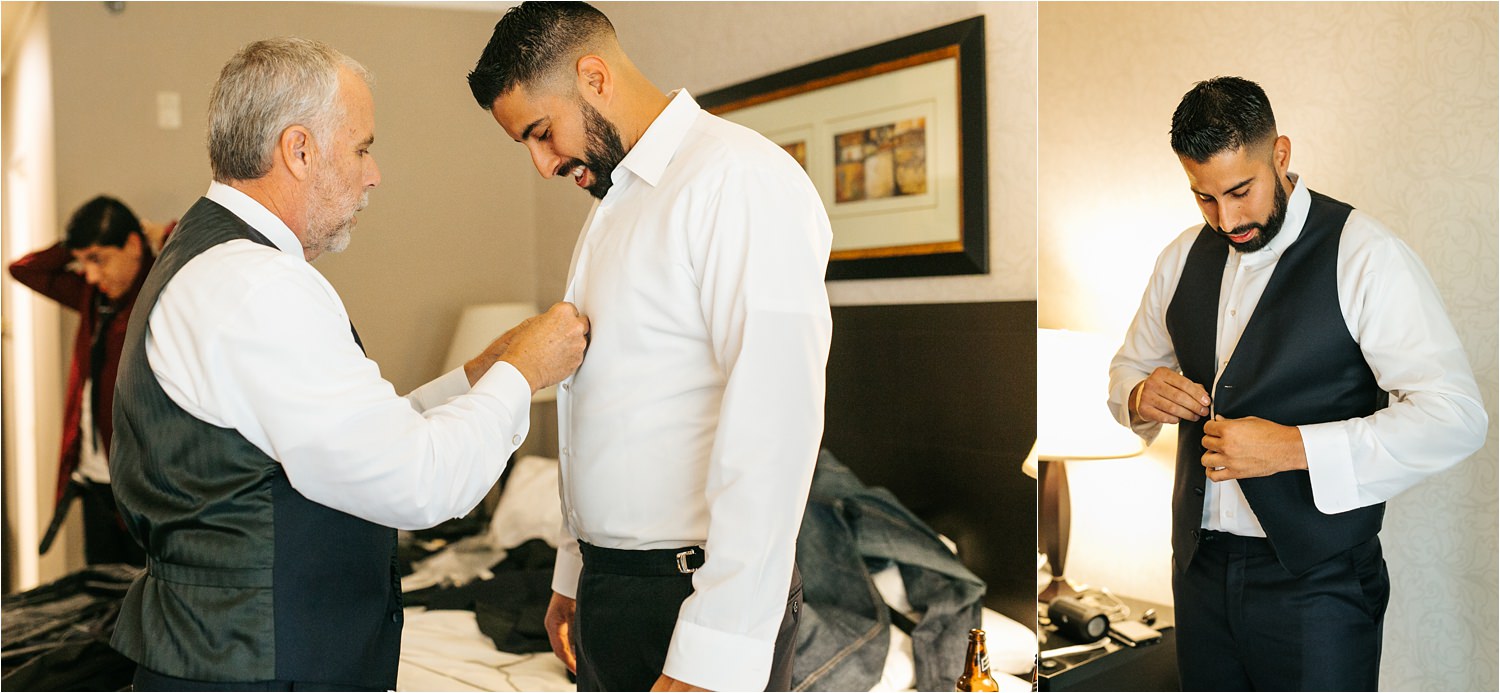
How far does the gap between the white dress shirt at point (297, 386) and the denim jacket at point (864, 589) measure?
1.08 metres

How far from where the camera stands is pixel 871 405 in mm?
2010

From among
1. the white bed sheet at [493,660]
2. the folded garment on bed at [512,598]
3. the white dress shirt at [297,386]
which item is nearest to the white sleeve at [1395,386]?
the white bed sheet at [493,660]

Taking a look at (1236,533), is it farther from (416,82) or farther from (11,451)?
(11,451)

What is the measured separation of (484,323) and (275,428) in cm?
84

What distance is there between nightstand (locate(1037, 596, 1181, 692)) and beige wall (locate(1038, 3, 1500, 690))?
0.08 m

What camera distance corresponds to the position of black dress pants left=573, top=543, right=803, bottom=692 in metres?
1.36

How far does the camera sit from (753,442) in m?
1.20

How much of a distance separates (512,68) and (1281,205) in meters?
1.06

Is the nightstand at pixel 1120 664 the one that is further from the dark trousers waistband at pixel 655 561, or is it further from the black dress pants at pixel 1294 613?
the dark trousers waistband at pixel 655 561

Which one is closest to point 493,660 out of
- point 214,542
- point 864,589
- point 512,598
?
point 512,598

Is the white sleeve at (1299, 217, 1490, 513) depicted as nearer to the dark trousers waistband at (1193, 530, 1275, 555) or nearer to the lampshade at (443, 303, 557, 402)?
the dark trousers waistband at (1193, 530, 1275, 555)

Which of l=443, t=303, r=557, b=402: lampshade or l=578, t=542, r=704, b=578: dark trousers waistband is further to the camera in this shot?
l=443, t=303, r=557, b=402: lampshade

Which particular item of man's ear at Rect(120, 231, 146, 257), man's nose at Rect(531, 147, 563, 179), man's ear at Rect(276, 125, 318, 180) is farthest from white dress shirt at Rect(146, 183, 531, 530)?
man's ear at Rect(120, 231, 146, 257)

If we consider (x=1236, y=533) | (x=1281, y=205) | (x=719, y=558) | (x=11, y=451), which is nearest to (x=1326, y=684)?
(x=1236, y=533)
